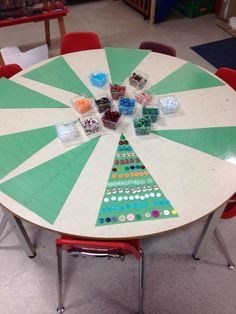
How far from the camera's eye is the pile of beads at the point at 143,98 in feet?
6.76

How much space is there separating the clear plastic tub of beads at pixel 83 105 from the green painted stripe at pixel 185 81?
1.50ft

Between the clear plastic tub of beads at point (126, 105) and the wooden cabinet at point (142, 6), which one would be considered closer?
the clear plastic tub of beads at point (126, 105)

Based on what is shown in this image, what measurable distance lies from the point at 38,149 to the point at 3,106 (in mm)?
519

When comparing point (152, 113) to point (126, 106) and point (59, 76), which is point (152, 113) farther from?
point (59, 76)

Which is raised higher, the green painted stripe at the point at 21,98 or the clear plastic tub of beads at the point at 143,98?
the clear plastic tub of beads at the point at 143,98

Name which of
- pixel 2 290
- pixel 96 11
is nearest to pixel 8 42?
pixel 96 11

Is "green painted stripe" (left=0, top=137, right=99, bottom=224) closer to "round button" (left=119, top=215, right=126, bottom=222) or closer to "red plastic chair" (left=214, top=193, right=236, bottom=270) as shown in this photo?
"round button" (left=119, top=215, right=126, bottom=222)

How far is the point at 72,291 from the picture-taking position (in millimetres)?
1989

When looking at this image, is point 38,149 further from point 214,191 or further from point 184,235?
point 184,235

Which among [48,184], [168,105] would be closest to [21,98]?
[48,184]

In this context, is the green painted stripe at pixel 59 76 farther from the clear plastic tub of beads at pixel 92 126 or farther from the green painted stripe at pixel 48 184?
the green painted stripe at pixel 48 184

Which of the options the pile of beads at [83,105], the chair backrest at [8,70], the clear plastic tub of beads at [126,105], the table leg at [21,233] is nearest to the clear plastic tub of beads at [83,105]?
the pile of beads at [83,105]

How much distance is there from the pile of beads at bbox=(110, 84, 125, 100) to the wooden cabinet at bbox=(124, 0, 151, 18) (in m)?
3.24

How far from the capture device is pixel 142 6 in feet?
16.2
